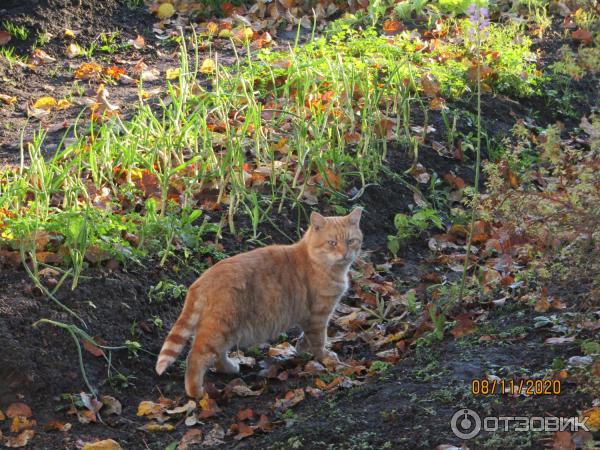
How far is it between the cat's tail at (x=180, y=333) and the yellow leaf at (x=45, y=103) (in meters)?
3.60

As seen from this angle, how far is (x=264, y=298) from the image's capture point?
5.51 m

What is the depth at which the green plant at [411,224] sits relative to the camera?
22.8 feet

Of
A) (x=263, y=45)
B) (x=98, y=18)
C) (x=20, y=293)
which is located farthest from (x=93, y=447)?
(x=98, y=18)

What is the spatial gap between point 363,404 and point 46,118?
447 cm

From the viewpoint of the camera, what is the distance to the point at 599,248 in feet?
14.2

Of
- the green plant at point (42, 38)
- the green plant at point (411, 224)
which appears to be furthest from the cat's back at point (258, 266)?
the green plant at point (42, 38)

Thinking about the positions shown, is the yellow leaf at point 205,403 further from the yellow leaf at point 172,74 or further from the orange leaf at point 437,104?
the yellow leaf at point 172,74

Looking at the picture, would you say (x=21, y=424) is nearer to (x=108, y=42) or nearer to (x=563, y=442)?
(x=563, y=442)

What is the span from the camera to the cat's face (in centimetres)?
583

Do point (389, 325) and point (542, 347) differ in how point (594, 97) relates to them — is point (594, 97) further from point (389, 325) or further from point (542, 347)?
point (542, 347)

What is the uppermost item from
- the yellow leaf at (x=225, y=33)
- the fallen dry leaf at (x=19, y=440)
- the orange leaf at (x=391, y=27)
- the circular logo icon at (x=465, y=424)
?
the orange leaf at (x=391, y=27)

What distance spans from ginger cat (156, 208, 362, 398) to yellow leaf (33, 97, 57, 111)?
3318 millimetres

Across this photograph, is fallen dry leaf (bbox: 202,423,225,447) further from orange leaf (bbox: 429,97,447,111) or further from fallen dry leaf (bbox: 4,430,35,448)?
orange leaf (bbox: 429,97,447,111)

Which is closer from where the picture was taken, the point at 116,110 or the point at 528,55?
the point at 116,110
